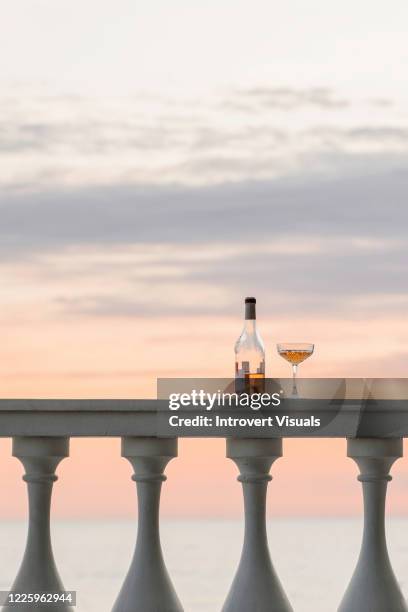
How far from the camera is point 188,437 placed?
4.22 meters

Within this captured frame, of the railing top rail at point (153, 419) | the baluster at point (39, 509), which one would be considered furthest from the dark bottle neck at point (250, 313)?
the baluster at point (39, 509)

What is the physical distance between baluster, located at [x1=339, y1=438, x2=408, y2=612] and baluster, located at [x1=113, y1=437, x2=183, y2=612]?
67 cm

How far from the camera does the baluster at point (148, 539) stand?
4.34 m

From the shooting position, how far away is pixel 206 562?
12.2 metres

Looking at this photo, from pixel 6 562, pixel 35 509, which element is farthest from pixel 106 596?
pixel 35 509

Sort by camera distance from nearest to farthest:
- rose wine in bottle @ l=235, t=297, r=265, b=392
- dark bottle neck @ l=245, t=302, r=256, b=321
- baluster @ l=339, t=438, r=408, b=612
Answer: baluster @ l=339, t=438, r=408, b=612, rose wine in bottle @ l=235, t=297, r=265, b=392, dark bottle neck @ l=245, t=302, r=256, b=321

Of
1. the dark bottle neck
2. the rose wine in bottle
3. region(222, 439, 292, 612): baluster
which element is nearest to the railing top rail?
region(222, 439, 292, 612): baluster

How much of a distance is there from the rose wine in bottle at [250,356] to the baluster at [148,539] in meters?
0.36

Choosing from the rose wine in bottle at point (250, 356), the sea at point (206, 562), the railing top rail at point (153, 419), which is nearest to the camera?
the railing top rail at point (153, 419)

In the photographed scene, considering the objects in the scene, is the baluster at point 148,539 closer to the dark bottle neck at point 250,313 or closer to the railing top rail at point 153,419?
the railing top rail at point 153,419

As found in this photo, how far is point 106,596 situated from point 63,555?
4775 mm

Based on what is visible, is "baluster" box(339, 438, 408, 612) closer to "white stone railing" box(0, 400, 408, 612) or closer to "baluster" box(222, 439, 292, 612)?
"white stone railing" box(0, 400, 408, 612)

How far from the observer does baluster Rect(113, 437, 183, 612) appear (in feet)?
14.2

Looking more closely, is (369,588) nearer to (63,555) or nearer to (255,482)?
(255,482)
